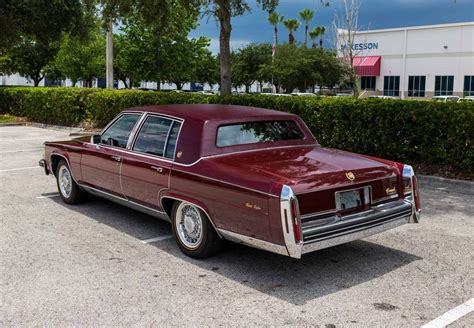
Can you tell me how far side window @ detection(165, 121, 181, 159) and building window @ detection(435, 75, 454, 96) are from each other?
2159 inches

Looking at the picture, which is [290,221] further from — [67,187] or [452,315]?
[67,187]

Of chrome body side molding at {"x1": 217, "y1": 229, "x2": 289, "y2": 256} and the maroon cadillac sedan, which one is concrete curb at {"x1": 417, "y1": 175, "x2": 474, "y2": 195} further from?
chrome body side molding at {"x1": 217, "y1": 229, "x2": 289, "y2": 256}

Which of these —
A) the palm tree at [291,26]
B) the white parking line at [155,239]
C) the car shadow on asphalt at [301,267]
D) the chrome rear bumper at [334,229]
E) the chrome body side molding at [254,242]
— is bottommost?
the car shadow on asphalt at [301,267]

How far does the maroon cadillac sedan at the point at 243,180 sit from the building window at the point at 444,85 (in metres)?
54.2

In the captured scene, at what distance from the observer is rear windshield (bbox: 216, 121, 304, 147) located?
5.66 meters

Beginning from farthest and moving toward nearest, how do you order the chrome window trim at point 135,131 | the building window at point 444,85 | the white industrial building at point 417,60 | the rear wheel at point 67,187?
the building window at point 444,85 → the white industrial building at point 417,60 → the rear wheel at point 67,187 → the chrome window trim at point 135,131

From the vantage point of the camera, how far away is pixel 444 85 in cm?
5641

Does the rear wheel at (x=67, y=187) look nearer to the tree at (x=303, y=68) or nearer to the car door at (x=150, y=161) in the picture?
the car door at (x=150, y=161)

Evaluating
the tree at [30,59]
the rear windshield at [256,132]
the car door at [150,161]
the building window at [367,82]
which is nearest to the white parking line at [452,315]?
the rear windshield at [256,132]

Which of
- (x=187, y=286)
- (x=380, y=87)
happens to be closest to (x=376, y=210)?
(x=187, y=286)

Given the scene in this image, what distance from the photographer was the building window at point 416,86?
57969mm

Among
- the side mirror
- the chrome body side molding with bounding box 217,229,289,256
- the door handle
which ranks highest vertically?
the side mirror

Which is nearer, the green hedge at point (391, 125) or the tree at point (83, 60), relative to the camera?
the green hedge at point (391, 125)

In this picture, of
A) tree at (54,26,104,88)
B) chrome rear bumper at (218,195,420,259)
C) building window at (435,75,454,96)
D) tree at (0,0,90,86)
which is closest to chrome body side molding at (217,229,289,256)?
chrome rear bumper at (218,195,420,259)
